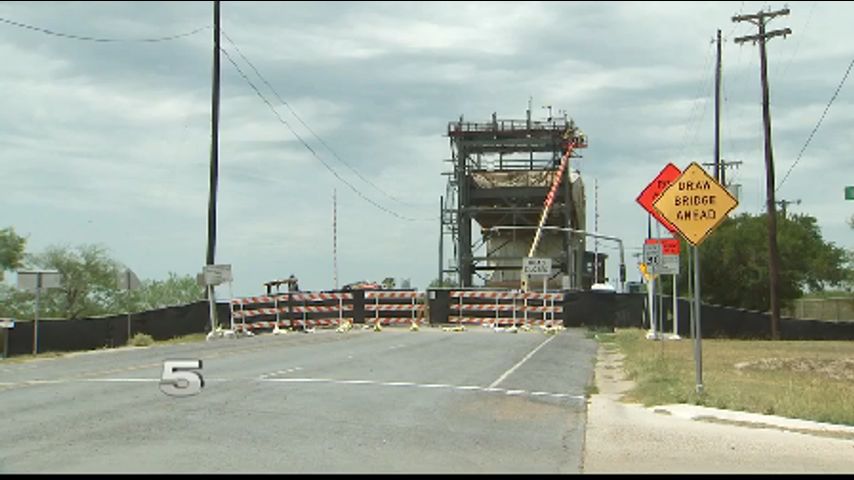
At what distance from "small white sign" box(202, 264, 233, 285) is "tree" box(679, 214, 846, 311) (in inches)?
1177

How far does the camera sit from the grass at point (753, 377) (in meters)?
13.8

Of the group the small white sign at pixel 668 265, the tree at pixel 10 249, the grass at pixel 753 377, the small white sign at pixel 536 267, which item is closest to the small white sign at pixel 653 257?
the small white sign at pixel 668 265

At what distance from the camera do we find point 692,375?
18.8 metres

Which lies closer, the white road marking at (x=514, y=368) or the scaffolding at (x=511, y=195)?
the white road marking at (x=514, y=368)

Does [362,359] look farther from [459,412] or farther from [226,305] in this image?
[226,305]

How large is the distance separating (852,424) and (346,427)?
19.8 ft

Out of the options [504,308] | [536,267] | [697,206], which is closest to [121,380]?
[697,206]

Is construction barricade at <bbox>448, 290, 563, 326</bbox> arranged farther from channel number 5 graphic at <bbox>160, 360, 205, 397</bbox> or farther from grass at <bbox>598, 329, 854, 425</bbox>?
channel number 5 graphic at <bbox>160, 360, 205, 397</bbox>

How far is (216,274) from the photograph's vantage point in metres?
33.8

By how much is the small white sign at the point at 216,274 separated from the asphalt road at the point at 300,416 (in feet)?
34.3

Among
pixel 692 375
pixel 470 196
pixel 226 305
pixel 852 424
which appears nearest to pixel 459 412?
pixel 852 424

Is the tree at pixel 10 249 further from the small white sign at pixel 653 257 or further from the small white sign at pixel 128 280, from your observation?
the small white sign at pixel 653 257

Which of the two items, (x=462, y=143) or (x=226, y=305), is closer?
(x=226, y=305)

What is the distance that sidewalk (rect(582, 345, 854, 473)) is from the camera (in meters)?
9.38
